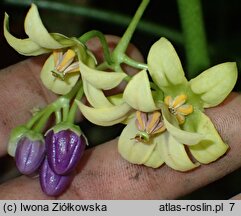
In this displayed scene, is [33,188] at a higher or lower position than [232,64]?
lower

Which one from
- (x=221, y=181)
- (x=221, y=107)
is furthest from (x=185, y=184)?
(x=221, y=181)

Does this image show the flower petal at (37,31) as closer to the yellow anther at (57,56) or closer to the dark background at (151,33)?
the yellow anther at (57,56)

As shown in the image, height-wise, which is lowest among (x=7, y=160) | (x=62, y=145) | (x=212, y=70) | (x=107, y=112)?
(x=7, y=160)

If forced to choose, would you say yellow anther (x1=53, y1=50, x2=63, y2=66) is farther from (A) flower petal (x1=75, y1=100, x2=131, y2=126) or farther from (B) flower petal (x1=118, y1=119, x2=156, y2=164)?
(B) flower petal (x1=118, y1=119, x2=156, y2=164)

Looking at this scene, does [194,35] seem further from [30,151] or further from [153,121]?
[30,151]

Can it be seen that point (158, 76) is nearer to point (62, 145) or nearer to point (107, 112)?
point (107, 112)

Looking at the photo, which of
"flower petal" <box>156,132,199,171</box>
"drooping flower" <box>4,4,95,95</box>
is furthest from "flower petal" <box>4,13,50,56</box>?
"flower petal" <box>156,132,199,171</box>

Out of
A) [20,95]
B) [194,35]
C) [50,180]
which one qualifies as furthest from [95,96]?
[20,95]
